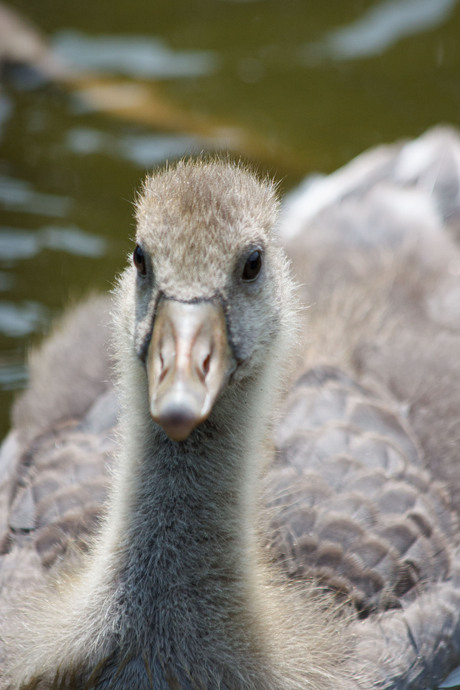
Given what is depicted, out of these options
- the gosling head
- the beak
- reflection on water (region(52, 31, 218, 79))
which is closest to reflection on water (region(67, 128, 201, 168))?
reflection on water (region(52, 31, 218, 79))

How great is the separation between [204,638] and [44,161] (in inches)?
174

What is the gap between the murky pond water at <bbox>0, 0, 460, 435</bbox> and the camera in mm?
6570

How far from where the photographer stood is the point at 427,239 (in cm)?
561

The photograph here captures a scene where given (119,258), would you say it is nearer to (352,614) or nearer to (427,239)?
(427,239)

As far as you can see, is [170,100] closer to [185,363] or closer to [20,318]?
[20,318]

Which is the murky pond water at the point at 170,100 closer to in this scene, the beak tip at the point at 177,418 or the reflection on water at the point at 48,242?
the reflection on water at the point at 48,242

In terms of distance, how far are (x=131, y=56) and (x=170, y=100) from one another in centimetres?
64

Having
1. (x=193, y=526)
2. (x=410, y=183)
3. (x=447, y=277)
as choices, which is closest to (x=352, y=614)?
(x=193, y=526)

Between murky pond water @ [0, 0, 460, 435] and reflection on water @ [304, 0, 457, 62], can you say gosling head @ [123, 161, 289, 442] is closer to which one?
murky pond water @ [0, 0, 460, 435]

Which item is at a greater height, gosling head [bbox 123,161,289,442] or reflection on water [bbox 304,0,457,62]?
reflection on water [bbox 304,0,457,62]

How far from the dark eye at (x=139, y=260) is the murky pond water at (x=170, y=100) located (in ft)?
9.28

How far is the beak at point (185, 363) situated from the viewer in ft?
9.33

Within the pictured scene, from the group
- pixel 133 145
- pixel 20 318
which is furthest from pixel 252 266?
pixel 133 145

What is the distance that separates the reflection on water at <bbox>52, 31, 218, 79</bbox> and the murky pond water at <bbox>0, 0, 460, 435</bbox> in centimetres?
1
